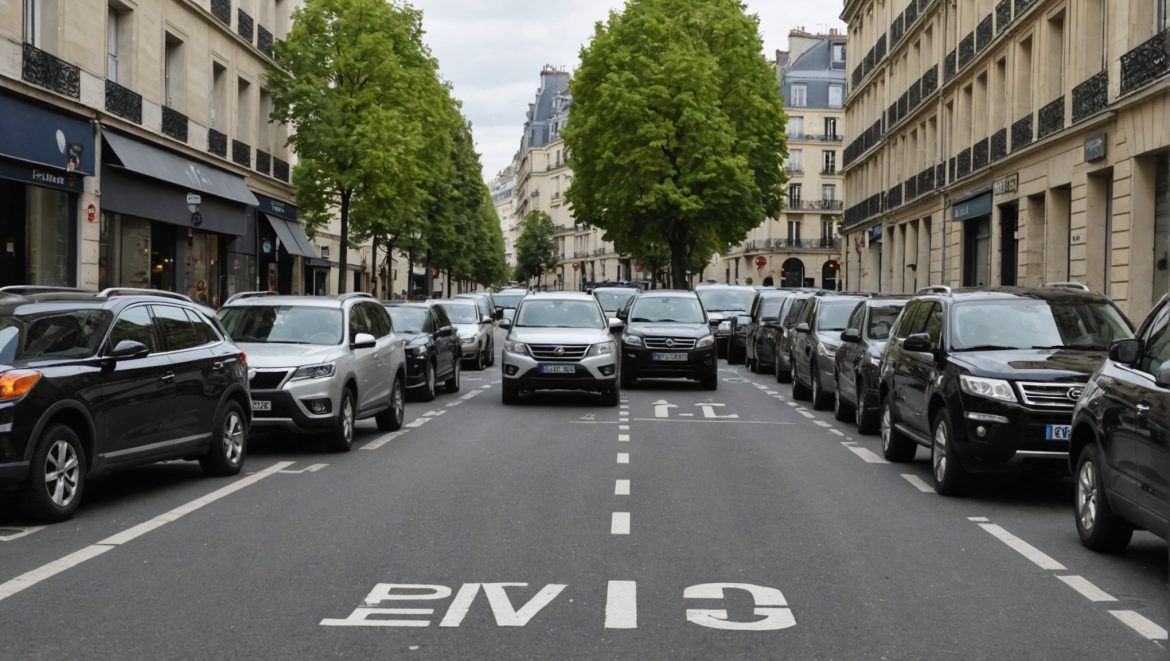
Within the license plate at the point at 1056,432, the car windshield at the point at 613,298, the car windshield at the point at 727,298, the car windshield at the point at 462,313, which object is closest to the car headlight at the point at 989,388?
the license plate at the point at 1056,432

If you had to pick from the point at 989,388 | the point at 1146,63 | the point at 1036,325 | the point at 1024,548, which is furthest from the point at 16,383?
the point at 1146,63

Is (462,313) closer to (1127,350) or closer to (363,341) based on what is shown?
(363,341)

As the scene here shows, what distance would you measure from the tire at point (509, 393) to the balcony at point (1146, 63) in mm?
12126

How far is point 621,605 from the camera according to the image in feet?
21.1

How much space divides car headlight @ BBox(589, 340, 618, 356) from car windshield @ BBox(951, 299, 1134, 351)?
27.5 feet

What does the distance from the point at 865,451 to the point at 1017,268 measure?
A: 19.8 meters

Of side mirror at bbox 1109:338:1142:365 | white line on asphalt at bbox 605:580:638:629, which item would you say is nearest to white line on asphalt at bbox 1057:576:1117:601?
side mirror at bbox 1109:338:1142:365

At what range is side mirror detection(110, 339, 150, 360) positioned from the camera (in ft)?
31.4

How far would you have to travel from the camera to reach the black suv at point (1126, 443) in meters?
6.98

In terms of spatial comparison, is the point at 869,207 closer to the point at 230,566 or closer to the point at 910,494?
the point at 910,494

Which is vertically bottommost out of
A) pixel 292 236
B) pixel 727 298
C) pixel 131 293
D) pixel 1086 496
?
pixel 1086 496

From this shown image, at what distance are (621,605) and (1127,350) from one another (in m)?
3.50

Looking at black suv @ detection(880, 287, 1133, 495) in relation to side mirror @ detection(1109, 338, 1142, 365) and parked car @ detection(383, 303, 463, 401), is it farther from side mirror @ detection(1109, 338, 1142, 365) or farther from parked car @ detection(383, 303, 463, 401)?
parked car @ detection(383, 303, 463, 401)

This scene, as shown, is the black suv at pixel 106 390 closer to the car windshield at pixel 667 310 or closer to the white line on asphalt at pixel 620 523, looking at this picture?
the white line on asphalt at pixel 620 523
